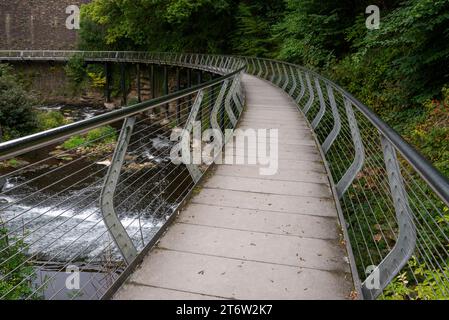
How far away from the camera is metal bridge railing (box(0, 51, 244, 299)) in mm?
2223

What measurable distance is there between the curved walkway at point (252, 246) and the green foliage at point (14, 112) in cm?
1604

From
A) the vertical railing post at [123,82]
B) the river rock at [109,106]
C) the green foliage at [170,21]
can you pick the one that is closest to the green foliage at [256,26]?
the green foliage at [170,21]

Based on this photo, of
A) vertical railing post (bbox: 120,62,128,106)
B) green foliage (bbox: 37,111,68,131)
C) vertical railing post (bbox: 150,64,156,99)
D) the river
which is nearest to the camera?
the river

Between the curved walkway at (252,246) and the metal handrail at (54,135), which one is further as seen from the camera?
the curved walkway at (252,246)

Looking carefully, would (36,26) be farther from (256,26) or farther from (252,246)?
(252,246)

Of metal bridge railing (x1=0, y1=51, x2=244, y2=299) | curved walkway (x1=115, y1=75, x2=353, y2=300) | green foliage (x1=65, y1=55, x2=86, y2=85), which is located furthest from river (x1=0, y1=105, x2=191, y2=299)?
green foliage (x1=65, y1=55, x2=86, y2=85)

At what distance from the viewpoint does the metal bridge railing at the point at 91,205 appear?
87.5 inches

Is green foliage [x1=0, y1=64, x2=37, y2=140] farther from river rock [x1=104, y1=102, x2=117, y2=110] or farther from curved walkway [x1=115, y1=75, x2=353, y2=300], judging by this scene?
curved walkway [x1=115, y1=75, x2=353, y2=300]

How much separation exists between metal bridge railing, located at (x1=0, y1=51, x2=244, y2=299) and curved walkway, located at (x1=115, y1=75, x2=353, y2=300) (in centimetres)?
17

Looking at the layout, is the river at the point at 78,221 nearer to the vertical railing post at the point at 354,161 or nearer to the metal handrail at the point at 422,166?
the vertical railing post at the point at 354,161
